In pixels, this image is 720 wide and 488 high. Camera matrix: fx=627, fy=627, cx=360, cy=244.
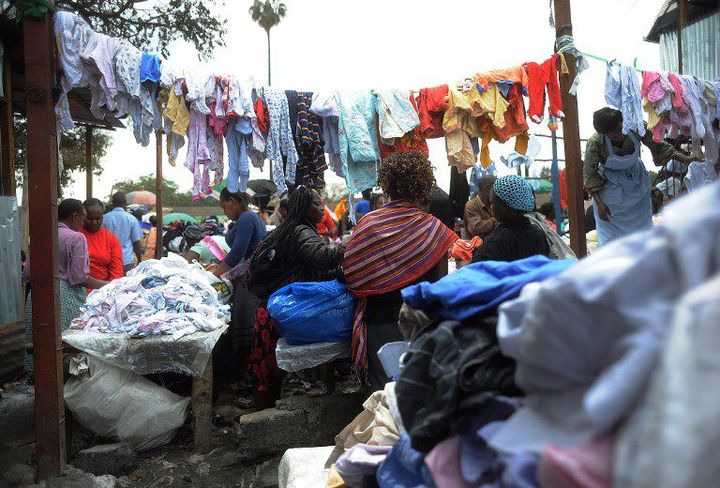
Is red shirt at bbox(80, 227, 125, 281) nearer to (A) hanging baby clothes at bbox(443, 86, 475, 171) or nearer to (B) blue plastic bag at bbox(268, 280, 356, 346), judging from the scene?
(B) blue plastic bag at bbox(268, 280, 356, 346)

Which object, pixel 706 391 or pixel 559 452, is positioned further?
pixel 559 452

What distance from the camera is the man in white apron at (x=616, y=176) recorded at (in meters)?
5.43

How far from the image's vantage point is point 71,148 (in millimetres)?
13758

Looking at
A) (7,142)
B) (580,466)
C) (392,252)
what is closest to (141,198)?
(7,142)

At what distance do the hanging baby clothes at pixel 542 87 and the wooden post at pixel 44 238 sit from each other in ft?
11.8

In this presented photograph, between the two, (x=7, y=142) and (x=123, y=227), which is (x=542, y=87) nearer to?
(x=7, y=142)

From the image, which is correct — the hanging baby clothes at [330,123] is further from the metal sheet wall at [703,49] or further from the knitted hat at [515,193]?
the metal sheet wall at [703,49]

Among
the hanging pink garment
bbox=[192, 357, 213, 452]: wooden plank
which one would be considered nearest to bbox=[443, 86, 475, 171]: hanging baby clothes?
bbox=[192, 357, 213, 452]: wooden plank

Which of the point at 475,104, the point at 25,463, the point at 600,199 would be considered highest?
the point at 475,104

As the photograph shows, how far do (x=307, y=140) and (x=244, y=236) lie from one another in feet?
4.09

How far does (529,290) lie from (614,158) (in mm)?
4692

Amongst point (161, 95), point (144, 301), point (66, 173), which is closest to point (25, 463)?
point (144, 301)

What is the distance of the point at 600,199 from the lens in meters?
5.55

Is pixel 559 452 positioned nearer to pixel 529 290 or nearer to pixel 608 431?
pixel 608 431
